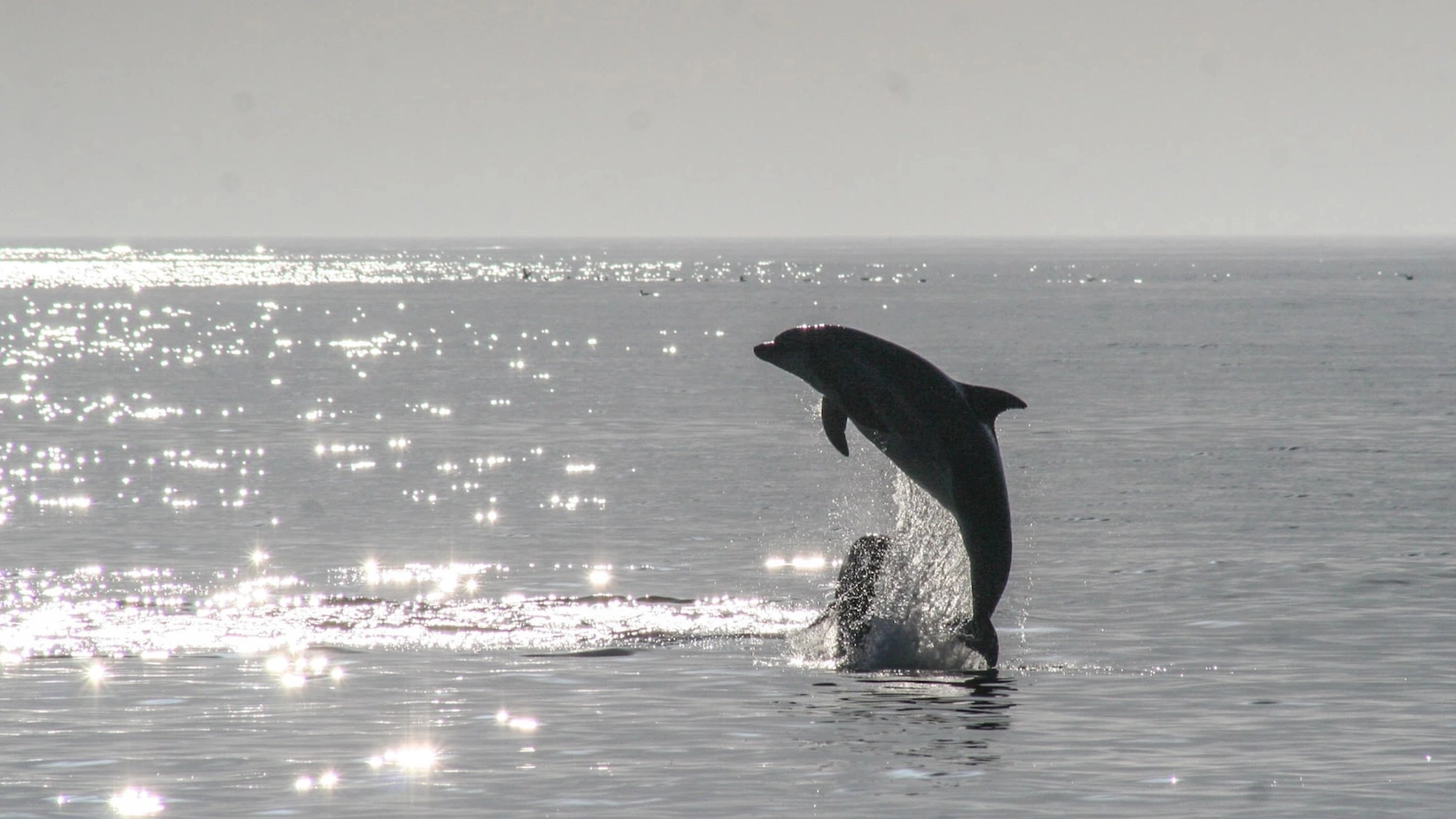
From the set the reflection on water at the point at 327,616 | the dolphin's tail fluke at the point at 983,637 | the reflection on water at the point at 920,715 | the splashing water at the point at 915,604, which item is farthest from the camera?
the reflection on water at the point at 327,616

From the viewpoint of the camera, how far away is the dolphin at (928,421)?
18.1 m

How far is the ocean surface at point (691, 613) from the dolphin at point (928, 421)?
141cm

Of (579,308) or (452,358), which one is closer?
(452,358)

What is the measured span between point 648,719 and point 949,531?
540 centimetres

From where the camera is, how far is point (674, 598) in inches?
978

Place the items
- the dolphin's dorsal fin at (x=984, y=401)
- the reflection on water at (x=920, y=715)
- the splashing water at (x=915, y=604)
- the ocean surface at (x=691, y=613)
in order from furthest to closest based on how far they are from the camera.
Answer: the splashing water at (x=915, y=604) → the dolphin's dorsal fin at (x=984, y=401) → the reflection on water at (x=920, y=715) → the ocean surface at (x=691, y=613)

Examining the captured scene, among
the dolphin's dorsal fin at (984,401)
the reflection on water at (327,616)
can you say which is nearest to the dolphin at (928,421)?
the dolphin's dorsal fin at (984,401)

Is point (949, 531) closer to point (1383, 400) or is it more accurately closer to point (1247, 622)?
point (1247, 622)

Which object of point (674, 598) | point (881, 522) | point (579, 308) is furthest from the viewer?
point (579, 308)

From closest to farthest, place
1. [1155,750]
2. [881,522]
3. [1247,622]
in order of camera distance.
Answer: [1155,750] < [1247,622] < [881,522]

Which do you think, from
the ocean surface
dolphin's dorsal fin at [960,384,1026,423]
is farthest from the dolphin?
the ocean surface

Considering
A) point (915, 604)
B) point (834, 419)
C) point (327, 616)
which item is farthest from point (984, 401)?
point (327, 616)

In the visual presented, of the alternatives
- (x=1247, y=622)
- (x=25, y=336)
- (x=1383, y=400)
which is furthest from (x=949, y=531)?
(x=25, y=336)

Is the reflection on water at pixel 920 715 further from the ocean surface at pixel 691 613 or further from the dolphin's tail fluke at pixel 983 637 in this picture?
the dolphin's tail fluke at pixel 983 637
